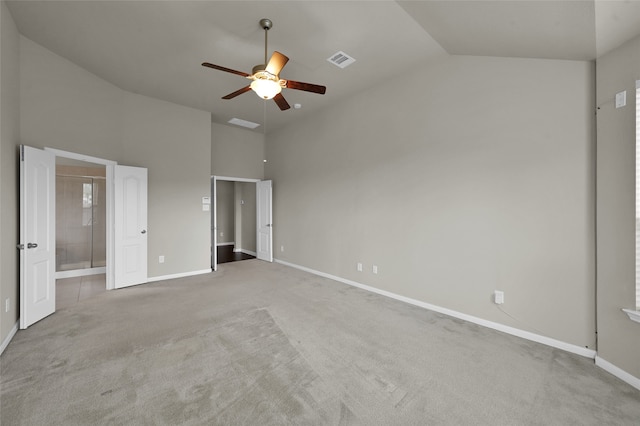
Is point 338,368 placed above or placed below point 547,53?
below

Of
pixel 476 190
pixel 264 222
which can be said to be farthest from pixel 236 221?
pixel 476 190

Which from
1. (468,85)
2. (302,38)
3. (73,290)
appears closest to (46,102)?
(73,290)

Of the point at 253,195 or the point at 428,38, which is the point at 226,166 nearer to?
the point at 253,195

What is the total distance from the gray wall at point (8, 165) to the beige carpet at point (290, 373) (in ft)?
1.47

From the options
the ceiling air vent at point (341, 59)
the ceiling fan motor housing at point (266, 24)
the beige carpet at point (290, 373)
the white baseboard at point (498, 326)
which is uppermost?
the ceiling air vent at point (341, 59)

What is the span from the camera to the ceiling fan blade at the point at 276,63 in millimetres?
2418

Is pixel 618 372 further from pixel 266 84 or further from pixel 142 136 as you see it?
pixel 142 136

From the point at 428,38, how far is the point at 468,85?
2.47 feet

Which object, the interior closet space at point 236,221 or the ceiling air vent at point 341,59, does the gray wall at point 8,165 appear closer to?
the ceiling air vent at point 341,59

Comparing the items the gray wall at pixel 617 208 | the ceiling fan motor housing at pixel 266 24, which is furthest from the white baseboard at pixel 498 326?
the ceiling fan motor housing at pixel 266 24

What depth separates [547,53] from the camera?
8.52 feet

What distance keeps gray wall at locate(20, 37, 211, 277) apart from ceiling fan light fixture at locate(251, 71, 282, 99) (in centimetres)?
289

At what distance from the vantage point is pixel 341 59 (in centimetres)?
355

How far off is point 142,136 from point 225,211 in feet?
15.6
